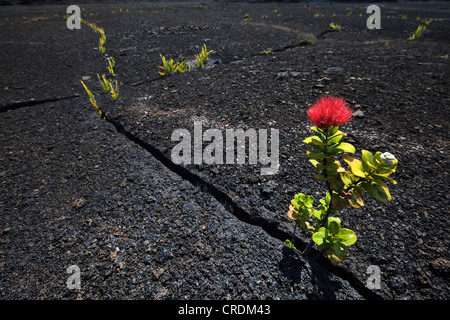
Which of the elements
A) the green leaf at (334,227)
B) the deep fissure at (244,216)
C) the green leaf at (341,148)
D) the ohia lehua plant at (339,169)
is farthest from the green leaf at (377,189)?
the deep fissure at (244,216)

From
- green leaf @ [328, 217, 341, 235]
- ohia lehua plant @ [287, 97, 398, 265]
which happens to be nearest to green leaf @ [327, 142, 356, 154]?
ohia lehua plant @ [287, 97, 398, 265]

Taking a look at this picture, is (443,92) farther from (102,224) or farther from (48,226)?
(48,226)

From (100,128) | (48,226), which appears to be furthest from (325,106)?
(100,128)

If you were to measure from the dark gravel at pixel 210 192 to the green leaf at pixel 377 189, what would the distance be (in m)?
0.63

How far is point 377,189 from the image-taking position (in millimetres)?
871

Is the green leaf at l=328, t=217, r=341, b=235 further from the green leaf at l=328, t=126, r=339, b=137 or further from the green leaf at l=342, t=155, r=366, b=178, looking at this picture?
the green leaf at l=328, t=126, r=339, b=137

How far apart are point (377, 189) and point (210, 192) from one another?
116 centimetres

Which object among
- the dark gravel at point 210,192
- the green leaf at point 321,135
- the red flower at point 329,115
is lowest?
the dark gravel at point 210,192

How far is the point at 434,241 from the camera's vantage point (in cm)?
131

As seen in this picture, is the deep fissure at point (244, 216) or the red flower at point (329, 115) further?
the deep fissure at point (244, 216)

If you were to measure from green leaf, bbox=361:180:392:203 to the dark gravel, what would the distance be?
0.63 meters

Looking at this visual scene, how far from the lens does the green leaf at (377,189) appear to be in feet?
2.77

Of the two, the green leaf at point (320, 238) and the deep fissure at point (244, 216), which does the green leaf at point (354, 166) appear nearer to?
the green leaf at point (320, 238)

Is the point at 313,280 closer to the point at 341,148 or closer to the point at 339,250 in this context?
the point at 339,250
